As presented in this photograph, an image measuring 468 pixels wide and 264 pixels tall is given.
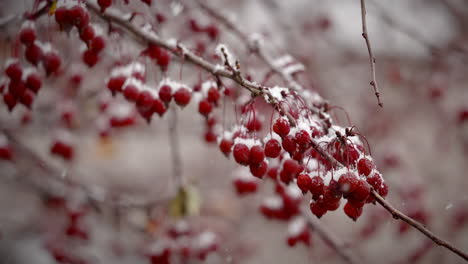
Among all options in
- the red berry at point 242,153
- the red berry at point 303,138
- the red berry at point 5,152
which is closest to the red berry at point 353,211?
the red berry at point 303,138

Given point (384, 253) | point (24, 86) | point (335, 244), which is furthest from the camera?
point (384, 253)

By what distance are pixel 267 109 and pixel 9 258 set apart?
304cm

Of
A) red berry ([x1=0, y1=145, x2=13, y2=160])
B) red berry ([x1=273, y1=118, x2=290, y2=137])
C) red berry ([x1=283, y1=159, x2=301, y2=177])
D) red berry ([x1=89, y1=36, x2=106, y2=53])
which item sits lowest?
red berry ([x1=273, y1=118, x2=290, y2=137])

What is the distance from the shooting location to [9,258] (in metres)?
3.71

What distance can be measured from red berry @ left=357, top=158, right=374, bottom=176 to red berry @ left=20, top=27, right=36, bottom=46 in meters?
1.33

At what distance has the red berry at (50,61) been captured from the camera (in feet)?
5.00

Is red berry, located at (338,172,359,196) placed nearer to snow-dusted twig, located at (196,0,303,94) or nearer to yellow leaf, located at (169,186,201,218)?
snow-dusted twig, located at (196,0,303,94)

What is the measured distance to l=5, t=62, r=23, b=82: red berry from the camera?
1.50 metres

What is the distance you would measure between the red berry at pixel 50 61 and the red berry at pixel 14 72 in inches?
3.9

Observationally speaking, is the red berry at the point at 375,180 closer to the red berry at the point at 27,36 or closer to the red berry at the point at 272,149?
the red berry at the point at 272,149

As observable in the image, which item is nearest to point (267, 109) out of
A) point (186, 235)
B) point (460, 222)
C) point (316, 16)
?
point (186, 235)

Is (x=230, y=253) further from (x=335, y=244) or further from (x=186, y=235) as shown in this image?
(x=335, y=244)

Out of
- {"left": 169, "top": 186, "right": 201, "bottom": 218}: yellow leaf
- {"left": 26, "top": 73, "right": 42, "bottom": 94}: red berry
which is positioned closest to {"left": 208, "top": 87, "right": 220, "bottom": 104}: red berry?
{"left": 26, "top": 73, "right": 42, "bottom": 94}: red berry

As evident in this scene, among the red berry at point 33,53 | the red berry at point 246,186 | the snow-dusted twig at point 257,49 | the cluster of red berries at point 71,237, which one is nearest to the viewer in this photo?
the red berry at point 33,53
